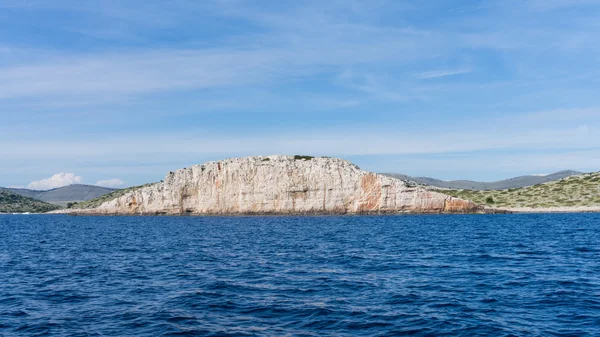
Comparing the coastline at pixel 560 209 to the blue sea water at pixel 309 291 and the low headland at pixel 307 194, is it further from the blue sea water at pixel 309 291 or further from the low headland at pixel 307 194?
the blue sea water at pixel 309 291

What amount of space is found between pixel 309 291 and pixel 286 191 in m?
94.2

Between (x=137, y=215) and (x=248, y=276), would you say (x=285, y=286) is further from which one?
(x=137, y=215)

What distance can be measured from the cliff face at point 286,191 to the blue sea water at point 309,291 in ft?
232

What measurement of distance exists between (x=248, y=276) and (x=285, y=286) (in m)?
3.97

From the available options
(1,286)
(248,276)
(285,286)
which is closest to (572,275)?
(285,286)

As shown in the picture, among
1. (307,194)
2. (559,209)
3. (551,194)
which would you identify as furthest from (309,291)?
(551,194)

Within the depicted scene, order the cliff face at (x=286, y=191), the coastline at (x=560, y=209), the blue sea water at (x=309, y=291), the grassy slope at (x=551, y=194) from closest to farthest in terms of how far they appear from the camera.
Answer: the blue sea water at (x=309, y=291) < the coastline at (x=560, y=209) < the cliff face at (x=286, y=191) < the grassy slope at (x=551, y=194)

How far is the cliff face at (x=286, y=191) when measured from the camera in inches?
4476

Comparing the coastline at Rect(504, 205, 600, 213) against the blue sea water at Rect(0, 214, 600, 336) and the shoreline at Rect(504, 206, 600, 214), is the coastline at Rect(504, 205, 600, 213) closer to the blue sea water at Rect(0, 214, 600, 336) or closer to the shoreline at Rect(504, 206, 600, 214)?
the shoreline at Rect(504, 206, 600, 214)

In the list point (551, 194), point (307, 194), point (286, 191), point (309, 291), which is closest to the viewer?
point (309, 291)

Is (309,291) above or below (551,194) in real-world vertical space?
below

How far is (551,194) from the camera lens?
130 m

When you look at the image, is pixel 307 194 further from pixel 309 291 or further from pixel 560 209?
pixel 309 291

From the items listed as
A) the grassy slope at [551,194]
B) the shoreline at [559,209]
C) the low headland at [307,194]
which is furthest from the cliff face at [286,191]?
the grassy slope at [551,194]
